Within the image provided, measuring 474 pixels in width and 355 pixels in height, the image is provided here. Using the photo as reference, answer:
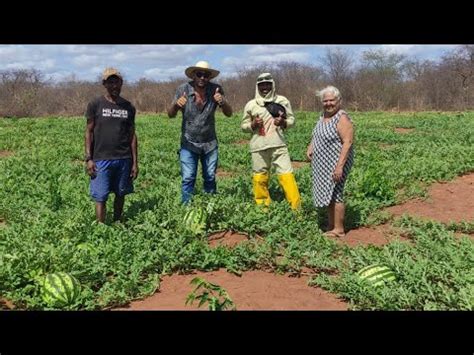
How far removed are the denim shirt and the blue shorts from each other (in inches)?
A: 35.1

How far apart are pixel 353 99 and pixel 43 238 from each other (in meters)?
34.8

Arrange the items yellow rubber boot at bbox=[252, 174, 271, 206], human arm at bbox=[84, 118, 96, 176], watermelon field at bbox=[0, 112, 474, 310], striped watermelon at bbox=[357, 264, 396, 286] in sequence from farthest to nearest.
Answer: yellow rubber boot at bbox=[252, 174, 271, 206]
human arm at bbox=[84, 118, 96, 176]
striped watermelon at bbox=[357, 264, 396, 286]
watermelon field at bbox=[0, 112, 474, 310]

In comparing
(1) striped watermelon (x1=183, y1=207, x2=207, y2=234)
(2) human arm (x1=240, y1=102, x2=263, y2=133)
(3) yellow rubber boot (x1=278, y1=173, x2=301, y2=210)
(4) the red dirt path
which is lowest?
(4) the red dirt path

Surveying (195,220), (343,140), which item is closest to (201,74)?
(195,220)

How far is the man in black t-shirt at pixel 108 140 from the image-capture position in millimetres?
5719

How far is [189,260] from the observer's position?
4.86 metres

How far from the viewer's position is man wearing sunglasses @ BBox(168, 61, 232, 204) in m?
6.32

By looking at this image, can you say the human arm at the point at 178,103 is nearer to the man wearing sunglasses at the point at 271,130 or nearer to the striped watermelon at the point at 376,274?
the man wearing sunglasses at the point at 271,130

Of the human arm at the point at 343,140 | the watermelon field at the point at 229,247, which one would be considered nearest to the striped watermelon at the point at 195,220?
the watermelon field at the point at 229,247

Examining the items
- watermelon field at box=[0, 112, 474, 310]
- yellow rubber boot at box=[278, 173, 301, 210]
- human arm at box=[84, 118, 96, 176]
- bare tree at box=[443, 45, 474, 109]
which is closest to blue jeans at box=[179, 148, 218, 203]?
watermelon field at box=[0, 112, 474, 310]

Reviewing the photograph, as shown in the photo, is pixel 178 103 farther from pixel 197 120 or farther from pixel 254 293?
pixel 254 293

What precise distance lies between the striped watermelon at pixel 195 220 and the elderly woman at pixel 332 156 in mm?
1307

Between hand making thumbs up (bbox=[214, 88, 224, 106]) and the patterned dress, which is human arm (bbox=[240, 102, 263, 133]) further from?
the patterned dress
